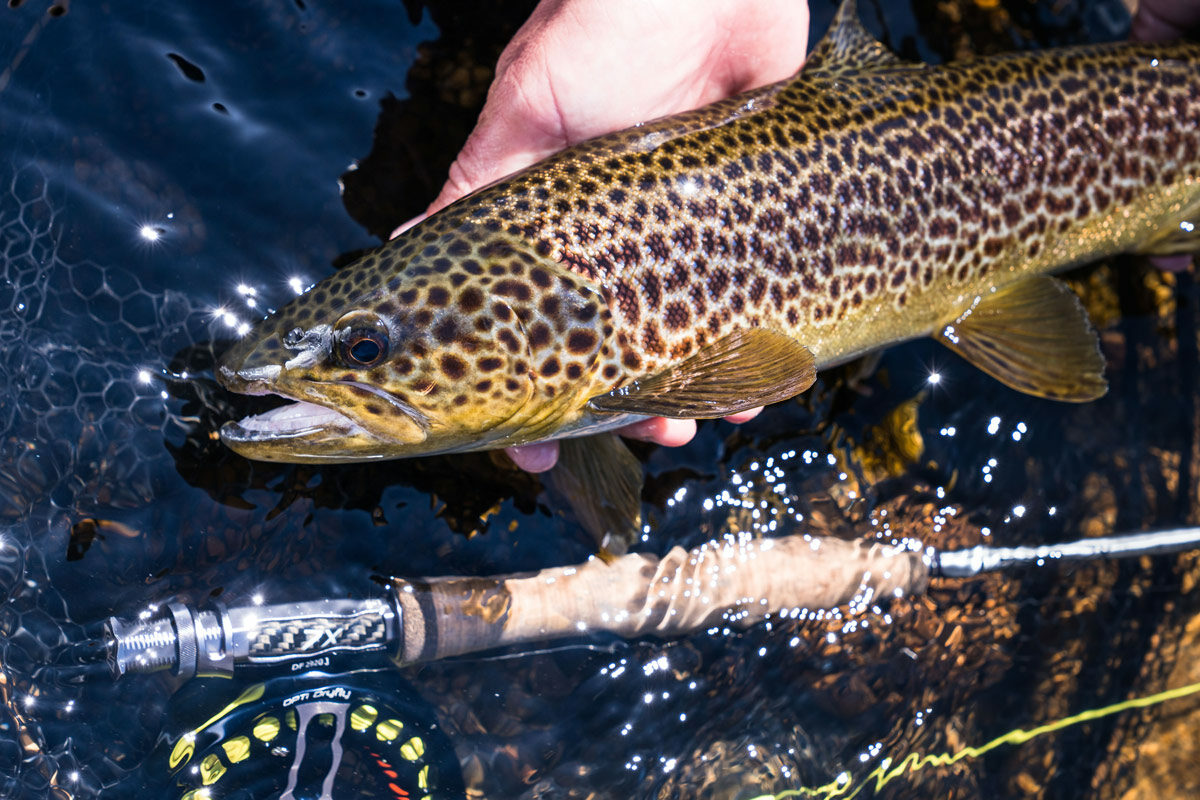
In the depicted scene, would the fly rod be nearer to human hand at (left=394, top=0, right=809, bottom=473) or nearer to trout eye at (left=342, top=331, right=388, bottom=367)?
human hand at (left=394, top=0, right=809, bottom=473)

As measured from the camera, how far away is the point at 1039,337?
12.7ft

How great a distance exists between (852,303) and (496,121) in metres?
1.47

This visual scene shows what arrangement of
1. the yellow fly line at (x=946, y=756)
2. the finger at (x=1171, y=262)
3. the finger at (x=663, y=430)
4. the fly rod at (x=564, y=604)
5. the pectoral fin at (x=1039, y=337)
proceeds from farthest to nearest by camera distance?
the finger at (x=1171, y=262) < the yellow fly line at (x=946, y=756) < the pectoral fin at (x=1039, y=337) < the finger at (x=663, y=430) < the fly rod at (x=564, y=604)

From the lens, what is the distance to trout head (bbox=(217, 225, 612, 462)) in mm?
2818

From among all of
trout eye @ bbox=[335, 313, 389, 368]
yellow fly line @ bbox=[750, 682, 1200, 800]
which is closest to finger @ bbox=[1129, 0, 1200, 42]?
yellow fly line @ bbox=[750, 682, 1200, 800]

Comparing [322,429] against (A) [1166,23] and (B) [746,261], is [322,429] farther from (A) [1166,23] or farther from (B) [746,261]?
(A) [1166,23]

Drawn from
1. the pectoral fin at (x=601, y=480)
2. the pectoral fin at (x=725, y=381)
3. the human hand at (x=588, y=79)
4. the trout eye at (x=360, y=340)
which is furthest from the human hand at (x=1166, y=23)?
the trout eye at (x=360, y=340)

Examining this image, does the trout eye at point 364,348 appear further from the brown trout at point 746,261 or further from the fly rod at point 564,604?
the fly rod at point 564,604

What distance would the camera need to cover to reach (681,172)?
3.18 metres

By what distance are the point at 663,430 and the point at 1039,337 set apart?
1.59 meters

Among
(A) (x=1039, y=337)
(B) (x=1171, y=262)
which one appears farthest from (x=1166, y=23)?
(A) (x=1039, y=337)

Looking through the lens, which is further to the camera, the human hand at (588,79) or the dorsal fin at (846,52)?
the dorsal fin at (846,52)

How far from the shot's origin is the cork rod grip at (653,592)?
11.7 feet

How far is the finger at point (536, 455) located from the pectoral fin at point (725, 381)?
583mm
